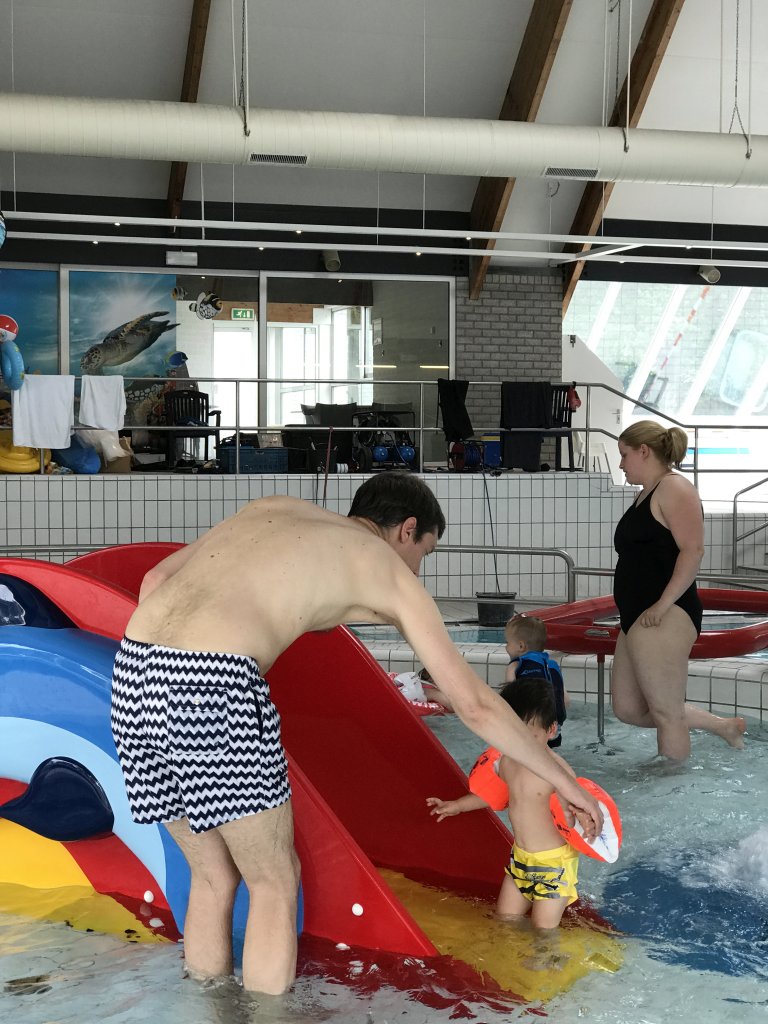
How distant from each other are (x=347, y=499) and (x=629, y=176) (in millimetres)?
3402

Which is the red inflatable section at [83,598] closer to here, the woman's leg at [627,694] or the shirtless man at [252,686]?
the shirtless man at [252,686]

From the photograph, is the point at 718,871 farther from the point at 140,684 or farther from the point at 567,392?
the point at 567,392

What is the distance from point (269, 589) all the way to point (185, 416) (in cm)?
Answer: 841

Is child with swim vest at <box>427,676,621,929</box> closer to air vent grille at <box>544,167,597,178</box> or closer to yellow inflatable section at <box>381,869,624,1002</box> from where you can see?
yellow inflatable section at <box>381,869,624,1002</box>

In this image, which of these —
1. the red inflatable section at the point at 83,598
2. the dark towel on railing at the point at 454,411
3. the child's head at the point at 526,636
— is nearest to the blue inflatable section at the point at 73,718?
the red inflatable section at the point at 83,598

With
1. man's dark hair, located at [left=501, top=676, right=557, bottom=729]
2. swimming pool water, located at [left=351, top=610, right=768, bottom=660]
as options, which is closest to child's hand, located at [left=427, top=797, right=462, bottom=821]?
man's dark hair, located at [left=501, top=676, right=557, bottom=729]

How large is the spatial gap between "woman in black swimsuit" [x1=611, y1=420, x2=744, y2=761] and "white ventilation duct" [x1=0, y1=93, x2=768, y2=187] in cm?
463

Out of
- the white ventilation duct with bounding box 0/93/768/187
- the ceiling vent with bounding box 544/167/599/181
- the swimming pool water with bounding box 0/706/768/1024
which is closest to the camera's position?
the swimming pool water with bounding box 0/706/768/1024

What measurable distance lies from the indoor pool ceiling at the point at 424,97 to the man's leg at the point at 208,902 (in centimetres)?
628

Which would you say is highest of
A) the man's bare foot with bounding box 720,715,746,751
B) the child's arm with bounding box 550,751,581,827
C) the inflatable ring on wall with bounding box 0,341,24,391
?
the inflatable ring on wall with bounding box 0,341,24,391

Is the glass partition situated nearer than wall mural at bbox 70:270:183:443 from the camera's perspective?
No

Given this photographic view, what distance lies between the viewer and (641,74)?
996 centimetres

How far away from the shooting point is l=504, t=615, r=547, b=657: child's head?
3650 mm

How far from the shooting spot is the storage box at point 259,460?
9.45 m
